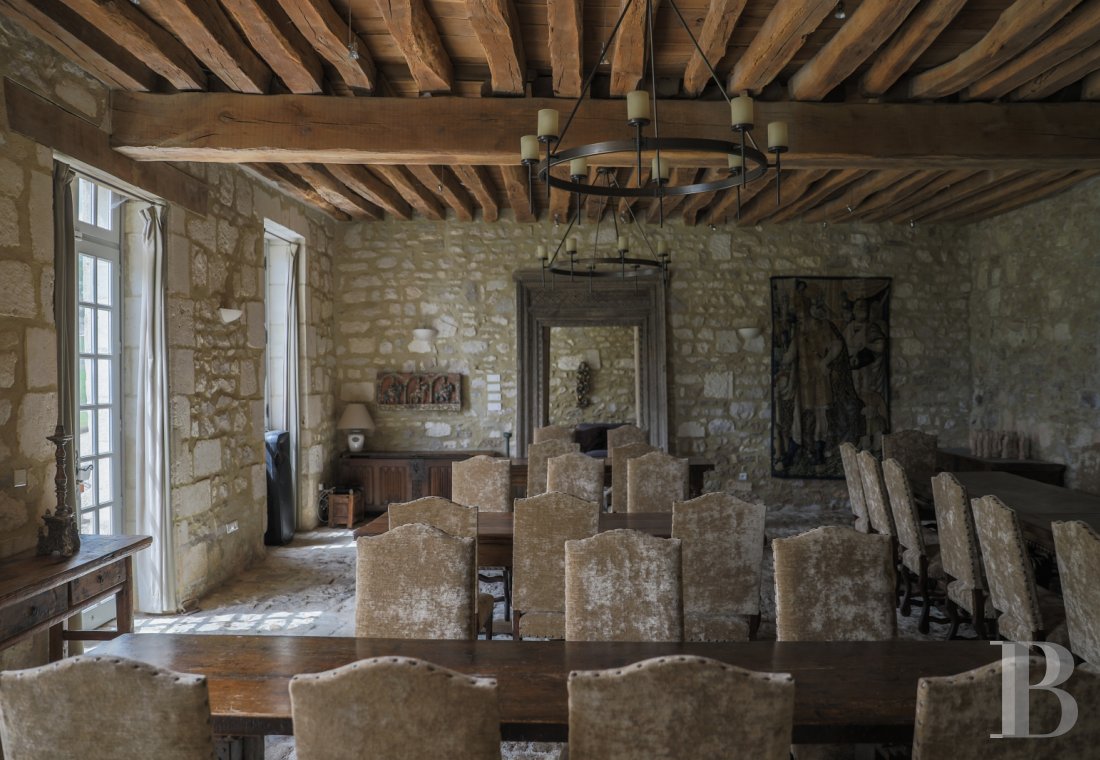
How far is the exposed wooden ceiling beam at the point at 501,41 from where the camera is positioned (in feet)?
10.7

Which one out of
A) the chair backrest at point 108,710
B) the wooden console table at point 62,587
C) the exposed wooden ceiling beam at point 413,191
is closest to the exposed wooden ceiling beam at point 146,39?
the exposed wooden ceiling beam at point 413,191

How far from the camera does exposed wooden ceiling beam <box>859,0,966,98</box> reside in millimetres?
3260

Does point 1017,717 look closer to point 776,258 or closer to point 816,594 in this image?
point 816,594

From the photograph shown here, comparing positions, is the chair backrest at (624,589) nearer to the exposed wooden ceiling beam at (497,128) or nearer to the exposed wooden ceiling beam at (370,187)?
the exposed wooden ceiling beam at (497,128)

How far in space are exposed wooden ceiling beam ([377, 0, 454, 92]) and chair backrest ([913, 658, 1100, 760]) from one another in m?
3.19

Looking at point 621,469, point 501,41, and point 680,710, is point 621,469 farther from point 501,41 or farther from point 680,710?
point 680,710

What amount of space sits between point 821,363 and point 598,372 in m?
4.09

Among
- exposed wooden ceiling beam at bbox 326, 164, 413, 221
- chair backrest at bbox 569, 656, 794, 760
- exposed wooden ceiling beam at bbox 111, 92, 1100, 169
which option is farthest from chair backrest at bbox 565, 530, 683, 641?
exposed wooden ceiling beam at bbox 326, 164, 413, 221

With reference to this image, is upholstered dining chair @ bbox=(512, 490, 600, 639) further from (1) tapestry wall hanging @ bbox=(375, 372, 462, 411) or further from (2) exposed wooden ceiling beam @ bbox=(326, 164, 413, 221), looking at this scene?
(1) tapestry wall hanging @ bbox=(375, 372, 462, 411)

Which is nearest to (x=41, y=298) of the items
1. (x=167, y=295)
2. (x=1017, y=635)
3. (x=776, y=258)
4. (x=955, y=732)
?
(x=167, y=295)

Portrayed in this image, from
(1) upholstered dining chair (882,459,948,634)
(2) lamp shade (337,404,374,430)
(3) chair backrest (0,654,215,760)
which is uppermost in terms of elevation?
(2) lamp shade (337,404,374,430)

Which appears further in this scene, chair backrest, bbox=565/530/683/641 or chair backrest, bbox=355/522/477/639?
chair backrest, bbox=355/522/477/639

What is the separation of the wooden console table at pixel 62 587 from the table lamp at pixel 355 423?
159 inches

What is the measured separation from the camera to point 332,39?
11.7ft
